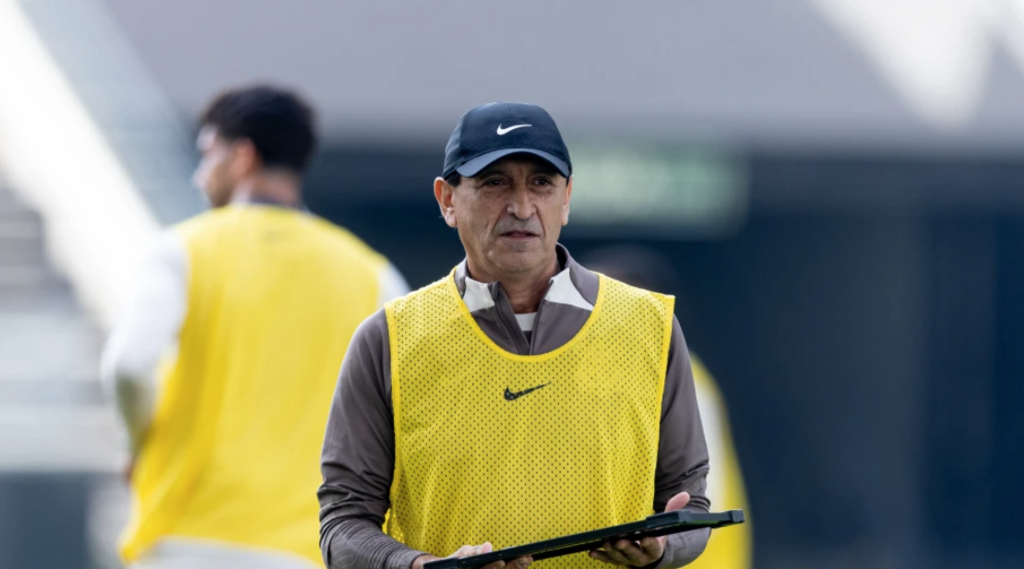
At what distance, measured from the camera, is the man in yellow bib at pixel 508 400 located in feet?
9.02

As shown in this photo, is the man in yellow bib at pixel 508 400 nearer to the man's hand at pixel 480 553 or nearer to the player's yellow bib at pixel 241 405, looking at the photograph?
the man's hand at pixel 480 553

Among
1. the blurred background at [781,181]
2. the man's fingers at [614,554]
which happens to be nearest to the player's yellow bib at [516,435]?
the man's fingers at [614,554]

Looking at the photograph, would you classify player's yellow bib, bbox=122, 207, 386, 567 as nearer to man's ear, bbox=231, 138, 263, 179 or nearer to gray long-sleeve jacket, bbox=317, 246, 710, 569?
man's ear, bbox=231, 138, 263, 179

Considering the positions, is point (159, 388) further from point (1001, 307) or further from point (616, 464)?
point (1001, 307)

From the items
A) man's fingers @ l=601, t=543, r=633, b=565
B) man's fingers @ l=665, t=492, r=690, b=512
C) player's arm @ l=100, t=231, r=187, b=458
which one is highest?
player's arm @ l=100, t=231, r=187, b=458

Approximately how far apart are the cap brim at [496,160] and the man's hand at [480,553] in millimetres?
607

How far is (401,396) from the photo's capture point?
9.07 ft

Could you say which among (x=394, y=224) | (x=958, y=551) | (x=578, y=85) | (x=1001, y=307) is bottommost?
(x=958, y=551)

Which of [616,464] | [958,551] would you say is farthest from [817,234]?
[616,464]

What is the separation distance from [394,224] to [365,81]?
125cm

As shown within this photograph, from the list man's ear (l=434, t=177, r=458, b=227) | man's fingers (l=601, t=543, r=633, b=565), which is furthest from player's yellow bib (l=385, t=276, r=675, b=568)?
man's ear (l=434, t=177, r=458, b=227)

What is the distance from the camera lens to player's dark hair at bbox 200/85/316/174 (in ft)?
15.0

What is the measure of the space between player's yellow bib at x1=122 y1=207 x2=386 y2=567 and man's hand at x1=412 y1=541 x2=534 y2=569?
5.75ft

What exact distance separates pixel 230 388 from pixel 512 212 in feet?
5.75
